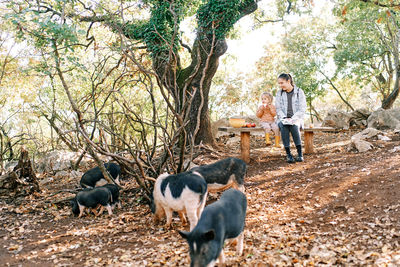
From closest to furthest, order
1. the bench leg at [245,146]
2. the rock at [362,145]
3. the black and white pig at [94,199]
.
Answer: the black and white pig at [94,199] → the rock at [362,145] → the bench leg at [245,146]

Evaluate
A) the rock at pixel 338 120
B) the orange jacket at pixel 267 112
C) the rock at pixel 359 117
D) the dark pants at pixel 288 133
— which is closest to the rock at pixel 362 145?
the dark pants at pixel 288 133

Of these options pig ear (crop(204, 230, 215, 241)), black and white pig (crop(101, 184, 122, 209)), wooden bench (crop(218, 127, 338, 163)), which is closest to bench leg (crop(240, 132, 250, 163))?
wooden bench (crop(218, 127, 338, 163))

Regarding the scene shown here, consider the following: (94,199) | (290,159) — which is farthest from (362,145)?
(94,199)

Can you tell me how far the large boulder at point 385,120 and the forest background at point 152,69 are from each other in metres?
3.26

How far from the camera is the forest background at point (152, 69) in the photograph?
5.76m

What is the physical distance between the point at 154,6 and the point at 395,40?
12.5 metres

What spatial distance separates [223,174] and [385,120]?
31.7ft

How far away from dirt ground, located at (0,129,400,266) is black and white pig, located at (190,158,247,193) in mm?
591

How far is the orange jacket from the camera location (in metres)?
7.97

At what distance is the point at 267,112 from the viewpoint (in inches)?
319

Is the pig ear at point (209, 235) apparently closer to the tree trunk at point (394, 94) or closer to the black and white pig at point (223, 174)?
the black and white pig at point (223, 174)

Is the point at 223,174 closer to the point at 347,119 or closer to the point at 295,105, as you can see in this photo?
the point at 295,105

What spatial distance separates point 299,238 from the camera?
4.08 metres

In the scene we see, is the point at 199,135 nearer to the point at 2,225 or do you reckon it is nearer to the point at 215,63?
the point at 215,63
